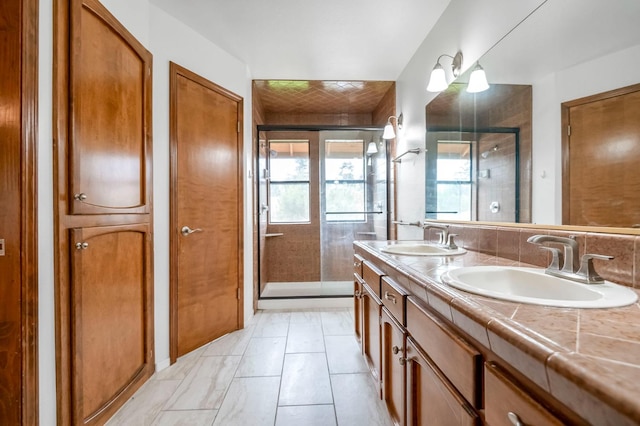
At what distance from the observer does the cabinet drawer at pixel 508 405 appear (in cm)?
45

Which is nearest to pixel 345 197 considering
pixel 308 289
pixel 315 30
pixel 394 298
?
pixel 308 289

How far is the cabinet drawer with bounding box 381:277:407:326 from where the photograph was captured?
1070 millimetres

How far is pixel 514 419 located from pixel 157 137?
2.15m

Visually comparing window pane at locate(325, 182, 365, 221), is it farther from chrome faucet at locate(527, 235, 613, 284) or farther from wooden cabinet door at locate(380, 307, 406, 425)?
chrome faucet at locate(527, 235, 613, 284)

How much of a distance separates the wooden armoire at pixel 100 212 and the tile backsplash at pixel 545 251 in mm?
1925

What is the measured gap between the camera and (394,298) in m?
1.16

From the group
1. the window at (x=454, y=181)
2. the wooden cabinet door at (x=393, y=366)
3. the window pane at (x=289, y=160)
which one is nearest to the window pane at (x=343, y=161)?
the window pane at (x=289, y=160)

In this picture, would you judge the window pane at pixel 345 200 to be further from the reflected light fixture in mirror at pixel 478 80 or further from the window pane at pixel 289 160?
the reflected light fixture in mirror at pixel 478 80

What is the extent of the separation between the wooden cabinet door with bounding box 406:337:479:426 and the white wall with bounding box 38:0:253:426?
1405 millimetres

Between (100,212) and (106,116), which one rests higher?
(106,116)

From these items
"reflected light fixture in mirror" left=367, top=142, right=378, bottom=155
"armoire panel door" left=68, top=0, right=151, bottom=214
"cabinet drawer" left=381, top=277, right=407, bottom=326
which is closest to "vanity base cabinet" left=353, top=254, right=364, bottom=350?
"cabinet drawer" left=381, top=277, right=407, bottom=326

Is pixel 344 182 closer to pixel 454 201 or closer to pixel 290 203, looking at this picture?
pixel 290 203

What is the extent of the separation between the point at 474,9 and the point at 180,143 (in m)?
2.00

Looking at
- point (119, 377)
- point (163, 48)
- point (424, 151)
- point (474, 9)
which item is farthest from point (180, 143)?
point (474, 9)
